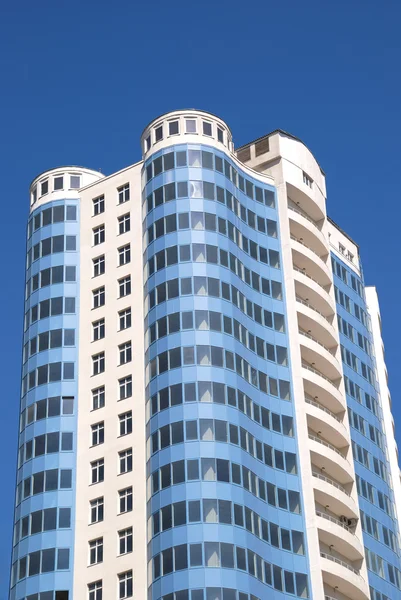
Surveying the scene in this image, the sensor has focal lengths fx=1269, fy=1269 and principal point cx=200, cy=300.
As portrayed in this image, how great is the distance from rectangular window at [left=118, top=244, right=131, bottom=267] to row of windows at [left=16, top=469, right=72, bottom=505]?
1792cm

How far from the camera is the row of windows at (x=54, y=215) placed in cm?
10724

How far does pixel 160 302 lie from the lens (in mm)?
97062

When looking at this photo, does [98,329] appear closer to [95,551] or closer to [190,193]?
[190,193]

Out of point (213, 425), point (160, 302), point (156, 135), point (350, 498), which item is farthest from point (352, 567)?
point (156, 135)

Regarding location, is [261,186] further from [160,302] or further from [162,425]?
[162,425]

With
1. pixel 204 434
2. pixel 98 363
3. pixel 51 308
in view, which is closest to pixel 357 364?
pixel 98 363

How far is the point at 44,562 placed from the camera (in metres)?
92.4

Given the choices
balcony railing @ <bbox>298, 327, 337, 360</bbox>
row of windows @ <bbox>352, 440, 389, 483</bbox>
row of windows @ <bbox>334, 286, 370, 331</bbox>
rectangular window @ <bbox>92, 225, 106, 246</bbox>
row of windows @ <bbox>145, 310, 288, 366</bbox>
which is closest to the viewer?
row of windows @ <bbox>145, 310, 288, 366</bbox>

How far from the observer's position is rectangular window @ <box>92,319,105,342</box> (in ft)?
332

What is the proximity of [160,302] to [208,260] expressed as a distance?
491 centimetres

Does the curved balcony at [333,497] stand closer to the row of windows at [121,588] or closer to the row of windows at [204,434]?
the row of windows at [204,434]

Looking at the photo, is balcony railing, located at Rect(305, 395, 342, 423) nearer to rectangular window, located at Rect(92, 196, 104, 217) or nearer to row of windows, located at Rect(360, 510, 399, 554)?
row of windows, located at Rect(360, 510, 399, 554)

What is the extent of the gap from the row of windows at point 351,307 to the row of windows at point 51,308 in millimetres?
25457

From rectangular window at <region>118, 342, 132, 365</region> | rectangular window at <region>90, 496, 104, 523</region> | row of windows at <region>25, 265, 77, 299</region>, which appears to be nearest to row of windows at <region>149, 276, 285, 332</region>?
rectangular window at <region>118, 342, 132, 365</region>
